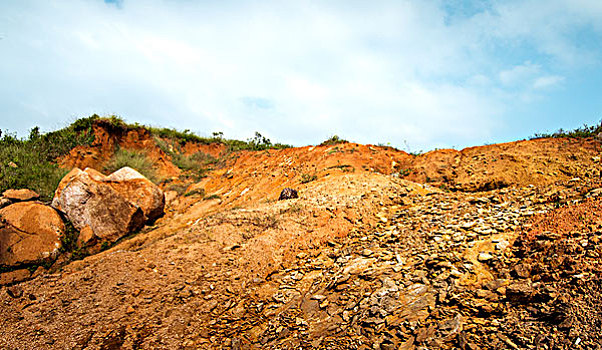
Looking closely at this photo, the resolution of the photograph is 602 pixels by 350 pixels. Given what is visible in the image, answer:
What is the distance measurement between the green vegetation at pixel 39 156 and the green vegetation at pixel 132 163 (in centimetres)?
141

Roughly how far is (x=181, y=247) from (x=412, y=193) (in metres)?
5.71

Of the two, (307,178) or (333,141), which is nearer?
(307,178)

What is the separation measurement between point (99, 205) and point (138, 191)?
1305mm

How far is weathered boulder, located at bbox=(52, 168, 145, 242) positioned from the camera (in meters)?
8.36

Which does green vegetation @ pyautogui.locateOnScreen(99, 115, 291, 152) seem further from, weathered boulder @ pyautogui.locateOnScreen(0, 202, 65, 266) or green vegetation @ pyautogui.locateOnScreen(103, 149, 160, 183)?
weathered boulder @ pyautogui.locateOnScreen(0, 202, 65, 266)

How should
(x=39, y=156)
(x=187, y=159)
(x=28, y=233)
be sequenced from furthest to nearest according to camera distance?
1. (x=187, y=159)
2. (x=39, y=156)
3. (x=28, y=233)

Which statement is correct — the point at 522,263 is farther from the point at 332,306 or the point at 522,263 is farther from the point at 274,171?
the point at 274,171

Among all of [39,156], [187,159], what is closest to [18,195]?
[39,156]

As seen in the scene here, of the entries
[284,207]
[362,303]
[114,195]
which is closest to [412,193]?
[284,207]

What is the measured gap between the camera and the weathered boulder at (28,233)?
695 centimetres

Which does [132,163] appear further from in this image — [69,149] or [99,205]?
[99,205]

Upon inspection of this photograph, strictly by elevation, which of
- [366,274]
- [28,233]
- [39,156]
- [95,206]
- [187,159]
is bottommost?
[366,274]

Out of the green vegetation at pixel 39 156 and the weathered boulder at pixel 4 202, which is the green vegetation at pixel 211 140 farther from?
the weathered boulder at pixel 4 202

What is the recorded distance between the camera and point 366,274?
4344 millimetres
